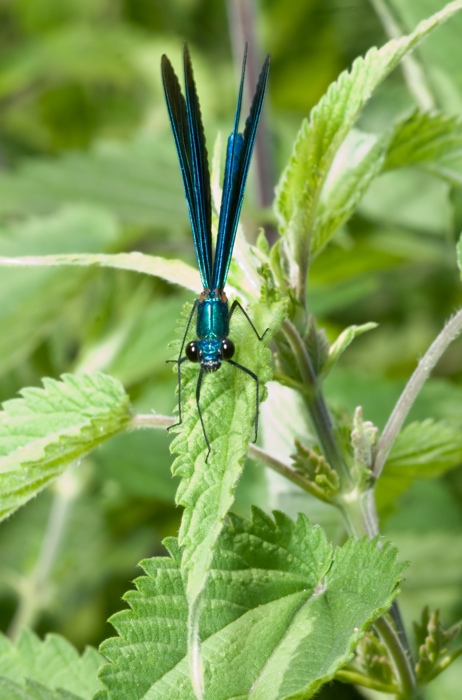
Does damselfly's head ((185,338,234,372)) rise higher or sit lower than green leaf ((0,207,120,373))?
lower

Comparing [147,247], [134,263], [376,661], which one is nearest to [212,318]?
[134,263]

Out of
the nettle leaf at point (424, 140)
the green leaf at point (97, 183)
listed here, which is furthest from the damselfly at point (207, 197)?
the green leaf at point (97, 183)

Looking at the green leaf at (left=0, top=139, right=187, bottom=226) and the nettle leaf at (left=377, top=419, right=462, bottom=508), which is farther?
the green leaf at (left=0, top=139, right=187, bottom=226)

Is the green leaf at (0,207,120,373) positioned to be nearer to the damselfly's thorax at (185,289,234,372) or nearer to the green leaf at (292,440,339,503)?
the damselfly's thorax at (185,289,234,372)

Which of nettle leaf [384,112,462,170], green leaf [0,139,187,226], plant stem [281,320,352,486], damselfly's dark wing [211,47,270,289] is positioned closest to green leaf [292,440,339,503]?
plant stem [281,320,352,486]

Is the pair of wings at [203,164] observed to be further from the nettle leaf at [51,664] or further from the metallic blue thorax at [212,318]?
the nettle leaf at [51,664]

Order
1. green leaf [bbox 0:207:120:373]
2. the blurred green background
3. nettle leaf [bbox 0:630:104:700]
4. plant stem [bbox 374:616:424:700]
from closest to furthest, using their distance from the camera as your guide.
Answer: plant stem [bbox 374:616:424:700], nettle leaf [bbox 0:630:104:700], green leaf [bbox 0:207:120:373], the blurred green background

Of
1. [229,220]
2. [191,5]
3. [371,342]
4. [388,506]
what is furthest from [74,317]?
[229,220]
